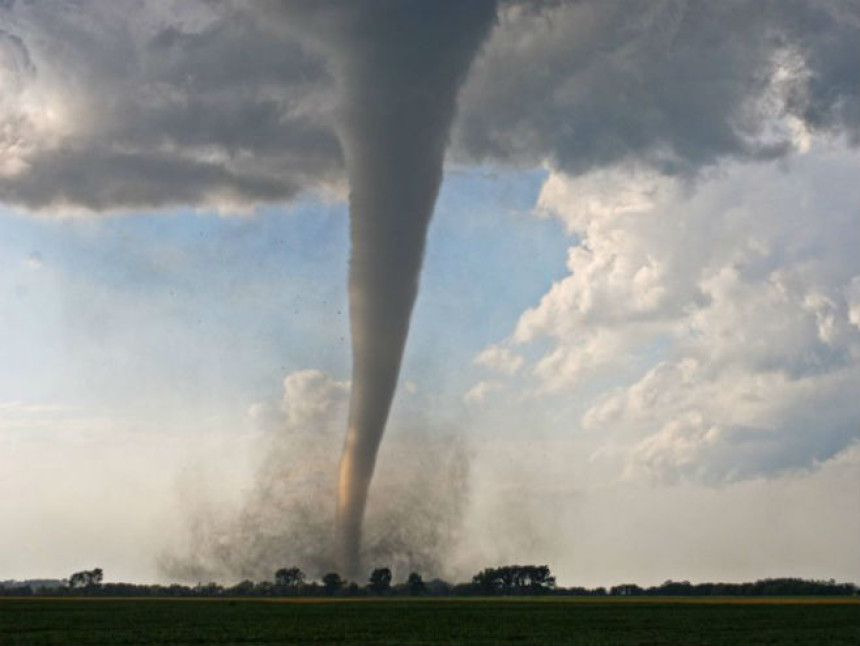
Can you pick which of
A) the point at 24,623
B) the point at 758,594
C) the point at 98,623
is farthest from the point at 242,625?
the point at 758,594

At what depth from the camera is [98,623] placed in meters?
74.6

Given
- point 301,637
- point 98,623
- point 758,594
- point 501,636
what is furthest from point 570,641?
point 758,594

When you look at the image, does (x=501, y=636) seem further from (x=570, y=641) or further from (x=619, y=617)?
(x=619, y=617)

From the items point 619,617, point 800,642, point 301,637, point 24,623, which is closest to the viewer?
point 800,642

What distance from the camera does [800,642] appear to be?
52.8 metres

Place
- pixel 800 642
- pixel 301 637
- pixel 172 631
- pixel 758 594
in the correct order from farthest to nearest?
pixel 758 594 < pixel 172 631 < pixel 301 637 < pixel 800 642

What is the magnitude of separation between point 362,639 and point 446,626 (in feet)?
47.5

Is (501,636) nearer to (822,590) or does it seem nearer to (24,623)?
(24,623)

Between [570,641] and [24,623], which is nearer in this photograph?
[570,641]

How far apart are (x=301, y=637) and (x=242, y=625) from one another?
1450 centimetres

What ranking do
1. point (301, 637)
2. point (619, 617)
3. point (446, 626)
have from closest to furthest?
point (301, 637), point (446, 626), point (619, 617)

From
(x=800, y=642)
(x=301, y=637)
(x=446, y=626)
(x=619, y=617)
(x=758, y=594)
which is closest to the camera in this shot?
(x=800, y=642)

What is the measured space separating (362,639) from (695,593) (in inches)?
5879

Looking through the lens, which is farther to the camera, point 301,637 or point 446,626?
point 446,626
